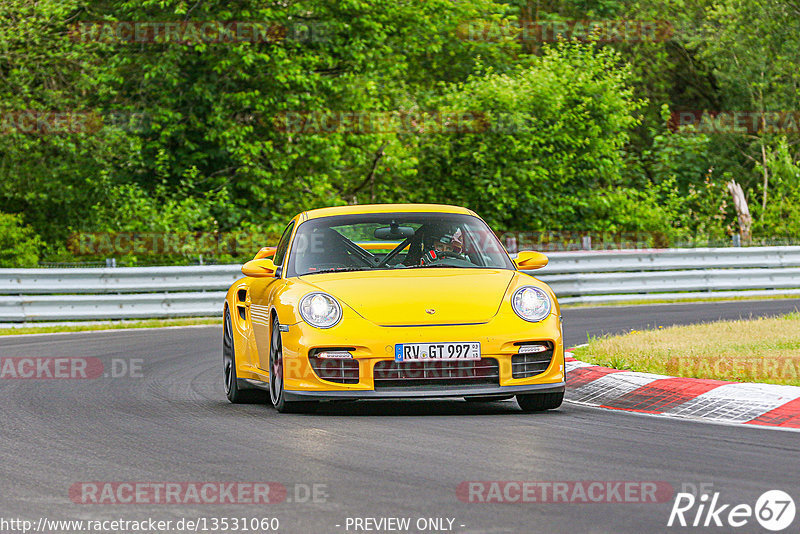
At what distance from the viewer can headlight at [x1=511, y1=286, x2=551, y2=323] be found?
8711 mm

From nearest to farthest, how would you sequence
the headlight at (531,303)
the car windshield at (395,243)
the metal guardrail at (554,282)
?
the headlight at (531,303) < the car windshield at (395,243) < the metal guardrail at (554,282)

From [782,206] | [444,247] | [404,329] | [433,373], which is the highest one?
[444,247]

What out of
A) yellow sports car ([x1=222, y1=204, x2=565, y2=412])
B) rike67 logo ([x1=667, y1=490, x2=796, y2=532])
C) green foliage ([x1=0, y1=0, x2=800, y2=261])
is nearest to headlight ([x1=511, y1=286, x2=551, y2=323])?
yellow sports car ([x1=222, y1=204, x2=565, y2=412])

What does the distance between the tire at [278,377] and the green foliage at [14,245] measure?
57.9 feet

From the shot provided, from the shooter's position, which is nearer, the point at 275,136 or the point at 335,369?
the point at 335,369

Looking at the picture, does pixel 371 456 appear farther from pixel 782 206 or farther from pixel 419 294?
pixel 782 206

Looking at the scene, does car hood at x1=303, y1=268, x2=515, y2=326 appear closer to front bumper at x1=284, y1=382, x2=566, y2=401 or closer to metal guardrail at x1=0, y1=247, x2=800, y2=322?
front bumper at x1=284, y1=382, x2=566, y2=401

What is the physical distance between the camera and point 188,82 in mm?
30312

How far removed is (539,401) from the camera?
8.94 meters

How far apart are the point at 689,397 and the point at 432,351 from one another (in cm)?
184

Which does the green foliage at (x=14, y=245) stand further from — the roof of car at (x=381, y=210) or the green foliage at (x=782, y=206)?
the green foliage at (x=782, y=206)

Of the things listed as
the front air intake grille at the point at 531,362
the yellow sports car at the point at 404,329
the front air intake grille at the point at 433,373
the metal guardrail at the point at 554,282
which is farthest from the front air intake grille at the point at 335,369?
the metal guardrail at the point at 554,282

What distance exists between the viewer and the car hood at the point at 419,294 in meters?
8.51
